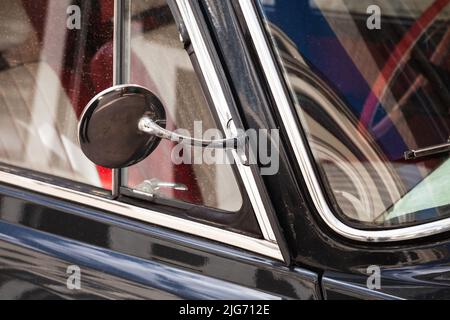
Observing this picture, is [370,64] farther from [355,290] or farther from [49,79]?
[49,79]

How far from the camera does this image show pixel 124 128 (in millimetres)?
1491

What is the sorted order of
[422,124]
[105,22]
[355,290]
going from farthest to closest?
[105,22], [422,124], [355,290]

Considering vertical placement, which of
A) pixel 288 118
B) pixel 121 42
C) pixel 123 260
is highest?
pixel 121 42

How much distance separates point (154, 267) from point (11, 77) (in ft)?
2.28

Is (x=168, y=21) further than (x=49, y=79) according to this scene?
No

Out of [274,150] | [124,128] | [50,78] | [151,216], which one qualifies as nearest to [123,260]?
[151,216]

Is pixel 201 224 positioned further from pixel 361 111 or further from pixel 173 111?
pixel 361 111

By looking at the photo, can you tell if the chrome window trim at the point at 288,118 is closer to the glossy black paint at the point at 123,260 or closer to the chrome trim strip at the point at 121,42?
the glossy black paint at the point at 123,260

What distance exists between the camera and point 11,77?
194 centimetres

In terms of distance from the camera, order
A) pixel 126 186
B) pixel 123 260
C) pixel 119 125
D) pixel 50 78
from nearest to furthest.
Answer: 1. pixel 119 125
2. pixel 123 260
3. pixel 126 186
4. pixel 50 78

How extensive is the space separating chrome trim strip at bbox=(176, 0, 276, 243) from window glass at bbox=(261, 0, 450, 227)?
0.47 feet

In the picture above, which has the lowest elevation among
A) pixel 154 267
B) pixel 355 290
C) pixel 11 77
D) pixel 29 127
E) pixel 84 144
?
pixel 355 290

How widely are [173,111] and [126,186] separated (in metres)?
0.22

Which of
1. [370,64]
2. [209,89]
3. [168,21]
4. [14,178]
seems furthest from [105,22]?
[370,64]
